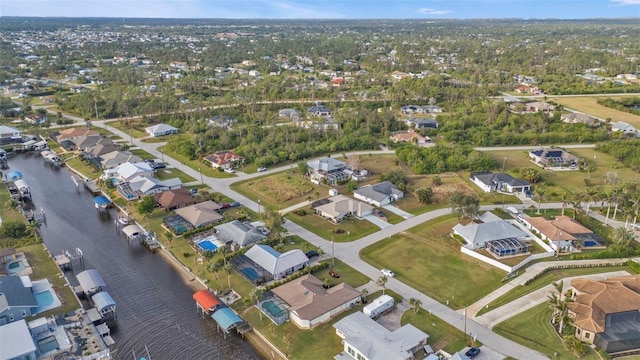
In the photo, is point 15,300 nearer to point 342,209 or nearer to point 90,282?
point 90,282

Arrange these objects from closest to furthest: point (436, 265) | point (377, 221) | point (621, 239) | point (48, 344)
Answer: point (48, 344), point (436, 265), point (621, 239), point (377, 221)

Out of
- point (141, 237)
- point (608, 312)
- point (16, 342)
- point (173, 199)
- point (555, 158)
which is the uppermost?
point (555, 158)

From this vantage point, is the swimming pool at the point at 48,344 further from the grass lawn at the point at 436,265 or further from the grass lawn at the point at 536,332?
the grass lawn at the point at 536,332

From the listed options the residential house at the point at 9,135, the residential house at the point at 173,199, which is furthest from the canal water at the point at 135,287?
the residential house at the point at 9,135

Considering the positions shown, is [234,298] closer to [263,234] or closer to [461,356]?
[263,234]

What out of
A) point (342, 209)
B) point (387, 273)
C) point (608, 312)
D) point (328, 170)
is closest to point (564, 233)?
point (608, 312)

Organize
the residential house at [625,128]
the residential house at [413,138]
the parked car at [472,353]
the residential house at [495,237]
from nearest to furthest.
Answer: the parked car at [472,353] < the residential house at [495,237] < the residential house at [413,138] < the residential house at [625,128]
